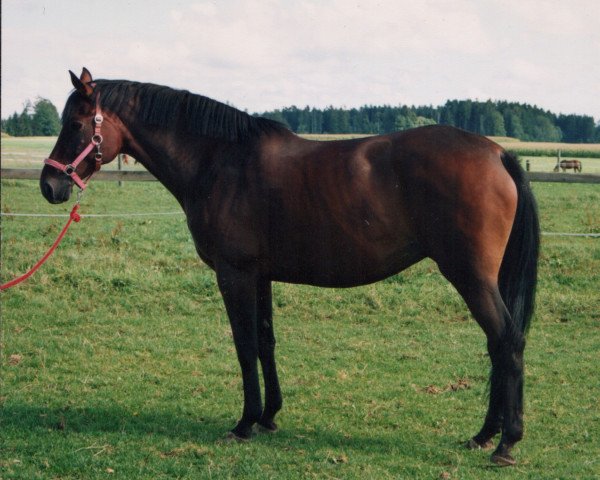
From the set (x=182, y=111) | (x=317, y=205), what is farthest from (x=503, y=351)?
(x=182, y=111)

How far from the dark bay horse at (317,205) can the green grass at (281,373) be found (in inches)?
19.1

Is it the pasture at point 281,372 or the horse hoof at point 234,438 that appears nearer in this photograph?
the pasture at point 281,372

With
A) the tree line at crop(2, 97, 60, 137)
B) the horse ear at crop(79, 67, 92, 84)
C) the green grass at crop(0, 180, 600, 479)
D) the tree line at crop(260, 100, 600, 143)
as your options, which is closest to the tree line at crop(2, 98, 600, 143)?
the tree line at crop(260, 100, 600, 143)

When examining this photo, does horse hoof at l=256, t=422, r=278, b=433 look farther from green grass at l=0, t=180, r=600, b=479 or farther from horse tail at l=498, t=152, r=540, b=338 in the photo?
horse tail at l=498, t=152, r=540, b=338

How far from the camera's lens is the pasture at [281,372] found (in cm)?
439

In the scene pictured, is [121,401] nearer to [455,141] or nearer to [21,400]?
[21,400]

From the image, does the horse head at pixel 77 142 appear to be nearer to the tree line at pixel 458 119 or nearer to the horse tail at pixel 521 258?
the horse tail at pixel 521 258

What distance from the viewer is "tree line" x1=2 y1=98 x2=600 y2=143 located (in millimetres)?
12289

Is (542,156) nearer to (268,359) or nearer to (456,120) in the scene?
(456,120)

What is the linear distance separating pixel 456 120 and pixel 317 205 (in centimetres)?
1044

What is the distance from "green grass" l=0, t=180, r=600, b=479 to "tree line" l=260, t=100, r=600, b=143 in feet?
10.2

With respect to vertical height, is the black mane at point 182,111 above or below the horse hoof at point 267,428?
above

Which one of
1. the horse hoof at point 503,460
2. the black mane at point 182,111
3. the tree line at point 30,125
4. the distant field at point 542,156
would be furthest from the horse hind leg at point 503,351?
the tree line at point 30,125

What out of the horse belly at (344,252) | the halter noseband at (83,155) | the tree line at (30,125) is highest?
the tree line at (30,125)
